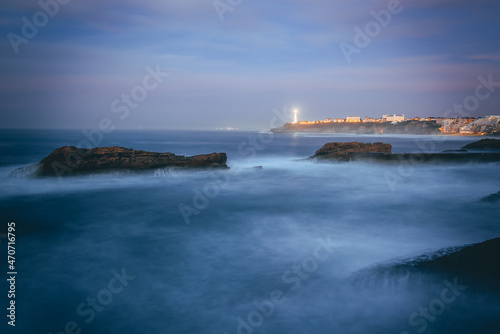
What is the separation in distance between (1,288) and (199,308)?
495cm

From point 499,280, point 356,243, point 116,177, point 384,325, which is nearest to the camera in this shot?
point 384,325

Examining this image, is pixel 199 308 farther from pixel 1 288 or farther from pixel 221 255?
pixel 1 288

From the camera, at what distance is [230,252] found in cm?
984

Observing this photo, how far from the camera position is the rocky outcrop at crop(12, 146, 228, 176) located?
2080 centimetres

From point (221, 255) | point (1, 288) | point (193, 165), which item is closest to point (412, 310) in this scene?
point (221, 255)

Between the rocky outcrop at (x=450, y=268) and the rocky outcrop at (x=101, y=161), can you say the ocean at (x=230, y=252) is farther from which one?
the rocky outcrop at (x=101, y=161)

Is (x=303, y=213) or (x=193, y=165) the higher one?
(x=193, y=165)

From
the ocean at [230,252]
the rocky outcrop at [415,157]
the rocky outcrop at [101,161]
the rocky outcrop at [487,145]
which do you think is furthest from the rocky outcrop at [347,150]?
the rocky outcrop at [487,145]

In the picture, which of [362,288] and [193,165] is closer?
[362,288]

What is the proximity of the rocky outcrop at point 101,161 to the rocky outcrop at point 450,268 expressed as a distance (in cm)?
1820

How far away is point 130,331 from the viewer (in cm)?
591

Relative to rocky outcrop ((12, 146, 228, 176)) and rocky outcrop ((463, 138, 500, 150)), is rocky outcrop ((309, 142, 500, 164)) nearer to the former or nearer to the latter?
rocky outcrop ((463, 138, 500, 150))

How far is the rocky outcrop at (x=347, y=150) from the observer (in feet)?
96.4

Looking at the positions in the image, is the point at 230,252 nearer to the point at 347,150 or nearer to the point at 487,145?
the point at 347,150
